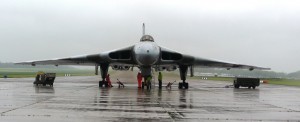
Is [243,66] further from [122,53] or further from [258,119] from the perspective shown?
[258,119]

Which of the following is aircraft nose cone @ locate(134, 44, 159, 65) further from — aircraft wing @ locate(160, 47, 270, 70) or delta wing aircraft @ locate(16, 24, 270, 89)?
aircraft wing @ locate(160, 47, 270, 70)

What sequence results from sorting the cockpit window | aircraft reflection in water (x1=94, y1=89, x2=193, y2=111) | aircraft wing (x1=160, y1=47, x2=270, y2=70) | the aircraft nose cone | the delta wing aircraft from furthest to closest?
aircraft wing (x1=160, y1=47, x2=270, y2=70) → the cockpit window → the delta wing aircraft → the aircraft nose cone → aircraft reflection in water (x1=94, y1=89, x2=193, y2=111)

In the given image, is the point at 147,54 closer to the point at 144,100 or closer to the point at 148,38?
the point at 148,38

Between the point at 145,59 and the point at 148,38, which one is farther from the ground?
the point at 148,38

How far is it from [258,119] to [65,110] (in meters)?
4.87

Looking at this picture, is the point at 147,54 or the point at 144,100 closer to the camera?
the point at 144,100

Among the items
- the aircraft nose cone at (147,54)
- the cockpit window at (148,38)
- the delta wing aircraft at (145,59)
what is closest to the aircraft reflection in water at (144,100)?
the aircraft nose cone at (147,54)

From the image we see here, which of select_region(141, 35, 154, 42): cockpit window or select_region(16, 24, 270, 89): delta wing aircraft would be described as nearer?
select_region(16, 24, 270, 89): delta wing aircraft

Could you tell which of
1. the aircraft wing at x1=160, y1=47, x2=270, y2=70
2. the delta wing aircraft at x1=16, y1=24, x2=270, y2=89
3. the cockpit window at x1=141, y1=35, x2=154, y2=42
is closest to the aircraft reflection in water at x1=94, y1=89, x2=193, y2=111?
the delta wing aircraft at x1=16, y1=24, x2=270, y2=89

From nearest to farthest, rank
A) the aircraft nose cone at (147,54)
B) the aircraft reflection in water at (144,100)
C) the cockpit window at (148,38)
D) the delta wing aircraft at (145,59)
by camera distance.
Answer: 1. the aircraft reflection in water at (144,100)
2. the aircraft nose cone at (147,54)
3. the delta wing aircraft at (145,59)
4. the cockpit window at (148,38)

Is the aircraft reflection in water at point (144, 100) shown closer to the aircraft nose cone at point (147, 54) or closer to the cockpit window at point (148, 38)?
the aircraft nose cone at point (147, 54)

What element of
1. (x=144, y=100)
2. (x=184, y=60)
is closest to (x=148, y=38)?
(x=184, y=60)

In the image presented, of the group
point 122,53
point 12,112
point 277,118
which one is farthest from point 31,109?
point 122,53

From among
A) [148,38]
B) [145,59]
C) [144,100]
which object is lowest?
[144,100]
